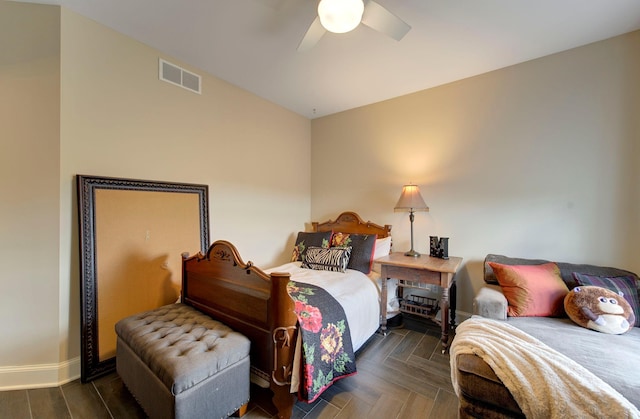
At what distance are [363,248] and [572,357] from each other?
1.78 m

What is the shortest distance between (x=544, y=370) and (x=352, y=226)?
245cm

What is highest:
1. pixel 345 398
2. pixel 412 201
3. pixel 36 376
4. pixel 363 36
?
pixel 363 36

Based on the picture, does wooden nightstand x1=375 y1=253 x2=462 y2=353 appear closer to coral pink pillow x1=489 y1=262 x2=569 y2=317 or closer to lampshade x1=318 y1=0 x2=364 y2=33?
coral pink pillow x1=489 y1=262 x2=569 y2=317

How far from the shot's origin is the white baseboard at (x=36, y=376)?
178cm

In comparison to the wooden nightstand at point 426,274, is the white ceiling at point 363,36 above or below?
above

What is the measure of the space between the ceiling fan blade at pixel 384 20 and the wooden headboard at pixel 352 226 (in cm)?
213

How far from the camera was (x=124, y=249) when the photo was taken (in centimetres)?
212

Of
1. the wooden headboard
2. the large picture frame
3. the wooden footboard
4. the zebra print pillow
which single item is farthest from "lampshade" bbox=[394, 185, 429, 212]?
the large picture frame

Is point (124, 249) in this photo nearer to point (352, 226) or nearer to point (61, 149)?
point (61, 149)

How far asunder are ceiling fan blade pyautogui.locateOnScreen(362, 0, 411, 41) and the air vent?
74.4 inches

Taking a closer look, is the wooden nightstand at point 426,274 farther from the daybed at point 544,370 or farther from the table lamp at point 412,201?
the daybed at point 544,370

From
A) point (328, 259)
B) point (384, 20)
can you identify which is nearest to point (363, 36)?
point (384, 20)

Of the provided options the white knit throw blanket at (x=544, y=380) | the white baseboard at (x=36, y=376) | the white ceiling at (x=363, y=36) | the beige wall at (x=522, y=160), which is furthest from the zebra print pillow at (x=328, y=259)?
the white baseboard at (x=36, y=376)

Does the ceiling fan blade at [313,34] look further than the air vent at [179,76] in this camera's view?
No
